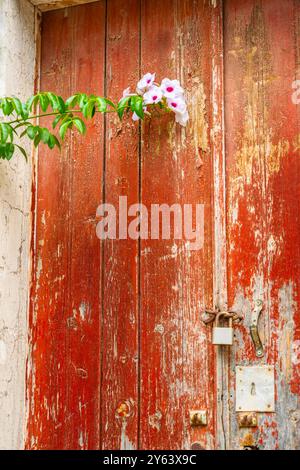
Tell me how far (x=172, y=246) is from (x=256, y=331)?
15.1 inches

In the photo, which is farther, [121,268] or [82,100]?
Answer: [121,268]

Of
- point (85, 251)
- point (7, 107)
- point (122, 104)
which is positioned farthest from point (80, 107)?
point (85, 251)

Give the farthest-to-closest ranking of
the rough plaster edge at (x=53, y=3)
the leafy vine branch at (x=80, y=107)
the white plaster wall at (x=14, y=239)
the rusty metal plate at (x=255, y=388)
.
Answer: the rough plaster edge at (x=53, y=3) < the white plaster wall at (x=14, y=239) < the leafy vine branch at (x=80, y=107) < the rusty metal plate at (x=255, y=388)

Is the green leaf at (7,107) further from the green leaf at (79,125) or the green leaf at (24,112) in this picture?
the green leaf at (79,125)

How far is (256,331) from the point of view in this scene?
83.3 inches

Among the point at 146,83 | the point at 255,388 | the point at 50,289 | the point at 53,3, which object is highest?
the point at 53,3

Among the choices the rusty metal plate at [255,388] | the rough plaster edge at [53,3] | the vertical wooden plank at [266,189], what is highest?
the rough plaster edge at [53,3]

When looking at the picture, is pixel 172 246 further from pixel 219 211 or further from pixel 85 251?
pixel 85 251

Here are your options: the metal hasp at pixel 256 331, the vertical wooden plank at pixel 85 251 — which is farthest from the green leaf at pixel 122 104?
Result: the metal hasp at pixel 256 331

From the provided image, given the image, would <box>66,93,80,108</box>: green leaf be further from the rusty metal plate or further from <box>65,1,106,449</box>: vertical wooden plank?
the rusty metal plate

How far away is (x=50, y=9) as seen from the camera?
2572 millimetres

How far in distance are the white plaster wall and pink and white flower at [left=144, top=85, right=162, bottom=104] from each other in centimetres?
49

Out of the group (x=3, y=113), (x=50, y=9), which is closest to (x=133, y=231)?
(x=3, y=113)

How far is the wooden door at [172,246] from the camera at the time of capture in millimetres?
2143
